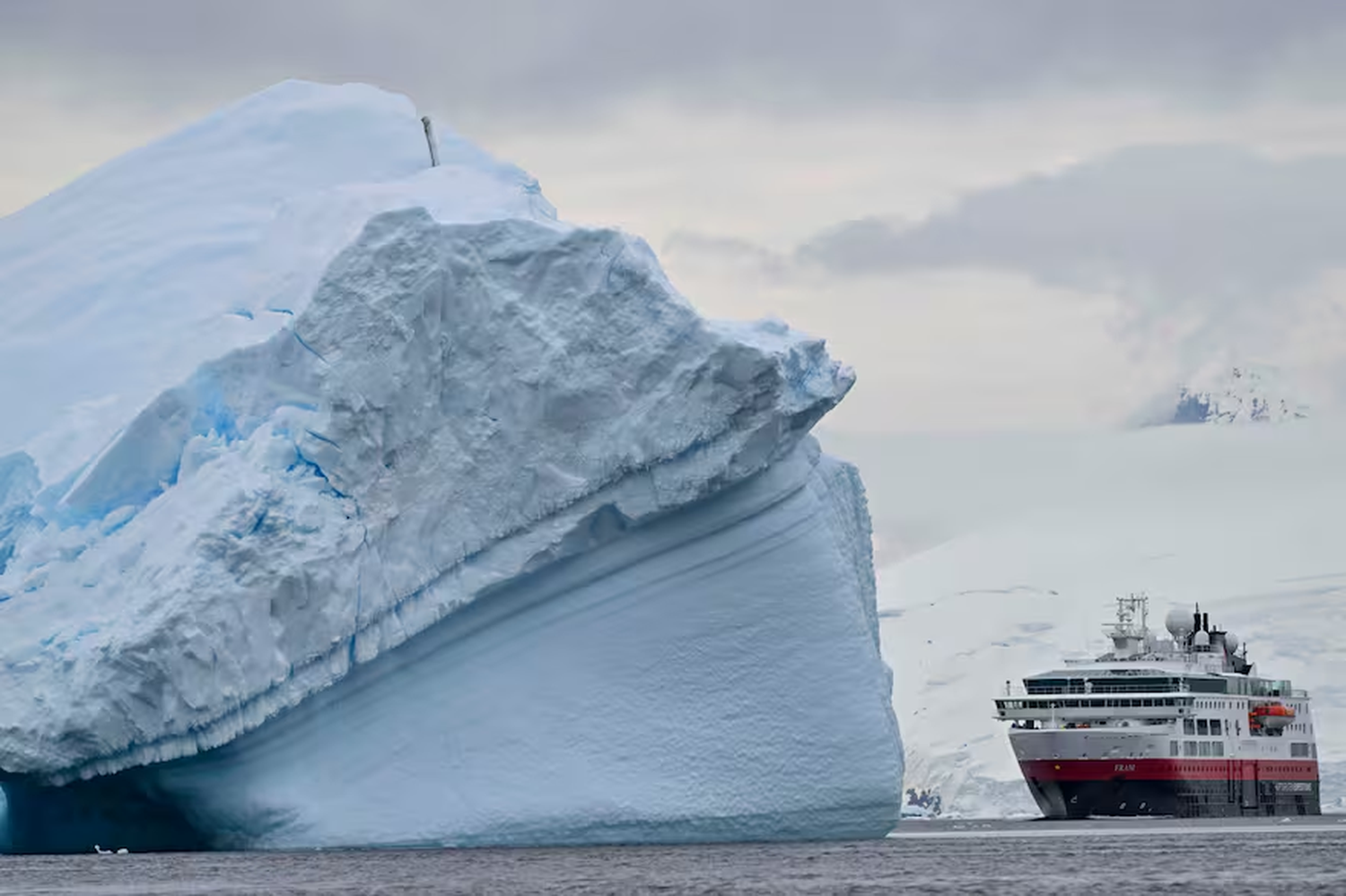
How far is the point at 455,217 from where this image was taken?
22.8 meters

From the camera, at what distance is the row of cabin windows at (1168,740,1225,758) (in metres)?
51.1

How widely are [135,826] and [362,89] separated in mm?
8958

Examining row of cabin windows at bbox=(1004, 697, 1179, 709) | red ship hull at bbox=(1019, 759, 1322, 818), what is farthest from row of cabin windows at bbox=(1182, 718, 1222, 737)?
red ship hull at bbox=(1019, 759, 1322, 818)

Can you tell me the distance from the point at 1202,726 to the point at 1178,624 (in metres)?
5.03

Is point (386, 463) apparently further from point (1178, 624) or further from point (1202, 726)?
point (1178, 624)

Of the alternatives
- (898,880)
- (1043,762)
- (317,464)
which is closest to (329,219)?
(317,464)

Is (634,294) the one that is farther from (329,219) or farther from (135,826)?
(135,826)

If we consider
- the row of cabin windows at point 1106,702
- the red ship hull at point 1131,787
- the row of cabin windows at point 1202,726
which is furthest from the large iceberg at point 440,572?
the row of cabin windows at point 1202,726

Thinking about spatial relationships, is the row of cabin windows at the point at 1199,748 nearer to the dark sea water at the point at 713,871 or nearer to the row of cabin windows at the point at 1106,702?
the row of cabin windows at the point at 1106,702

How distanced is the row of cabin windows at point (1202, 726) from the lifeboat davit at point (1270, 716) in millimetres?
2102

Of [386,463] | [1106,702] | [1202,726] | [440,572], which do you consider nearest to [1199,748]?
[1202,726]

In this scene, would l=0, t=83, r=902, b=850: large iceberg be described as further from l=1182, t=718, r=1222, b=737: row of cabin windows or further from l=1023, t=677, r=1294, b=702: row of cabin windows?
l=1182, t=718, r=1222, b=737: row of cabin windows

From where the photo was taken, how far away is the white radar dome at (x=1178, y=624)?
187ft

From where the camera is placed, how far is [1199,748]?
51.9 meters
